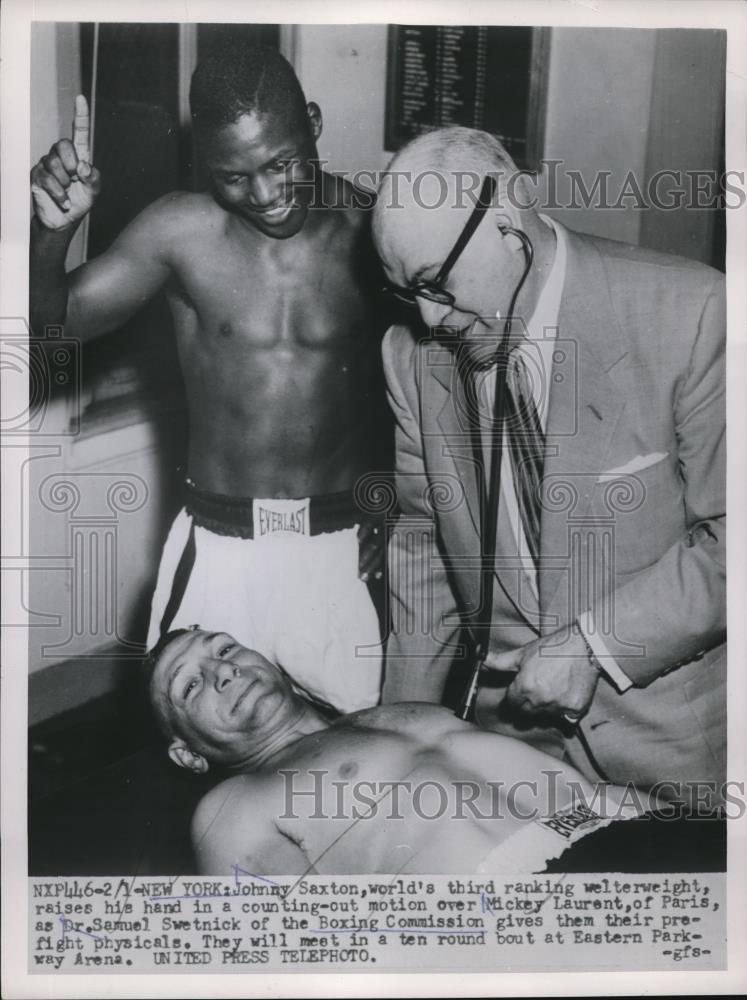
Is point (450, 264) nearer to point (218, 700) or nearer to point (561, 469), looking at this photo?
point (561, 469)

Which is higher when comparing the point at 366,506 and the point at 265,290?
the point at 265,290

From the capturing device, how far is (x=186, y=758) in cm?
176

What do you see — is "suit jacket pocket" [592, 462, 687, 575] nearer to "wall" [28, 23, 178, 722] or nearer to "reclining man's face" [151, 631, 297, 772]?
"reclining man's face" [151, 631, 297, 772]

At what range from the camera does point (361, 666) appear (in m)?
1.78

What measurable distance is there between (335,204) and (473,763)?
2.92 ft

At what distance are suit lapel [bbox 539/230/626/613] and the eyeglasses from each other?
5.5 inches

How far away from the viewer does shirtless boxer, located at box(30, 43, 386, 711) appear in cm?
172

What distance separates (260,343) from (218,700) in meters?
0.56

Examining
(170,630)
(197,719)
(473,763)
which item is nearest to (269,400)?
(170,630)

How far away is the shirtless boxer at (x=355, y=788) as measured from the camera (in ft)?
5.65

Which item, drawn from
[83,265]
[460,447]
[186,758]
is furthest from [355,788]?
[83,265]
